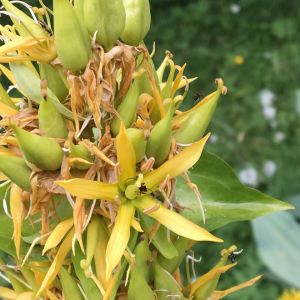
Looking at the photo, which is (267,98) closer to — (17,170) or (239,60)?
(239,60)

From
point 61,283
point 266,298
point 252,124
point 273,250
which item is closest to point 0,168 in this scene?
point 61,283

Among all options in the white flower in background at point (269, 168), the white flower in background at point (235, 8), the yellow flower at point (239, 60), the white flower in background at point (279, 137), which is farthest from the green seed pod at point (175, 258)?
the white flower in background at point (235, 8)

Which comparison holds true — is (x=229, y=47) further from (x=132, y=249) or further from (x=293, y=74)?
(x=132, y=249)

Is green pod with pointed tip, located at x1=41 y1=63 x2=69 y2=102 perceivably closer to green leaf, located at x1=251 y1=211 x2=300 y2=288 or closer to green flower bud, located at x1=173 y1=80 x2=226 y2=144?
green flower bud, located at x1=173 y1=80 x2=226 y2=144

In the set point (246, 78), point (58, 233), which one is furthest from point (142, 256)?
point (246, 78)

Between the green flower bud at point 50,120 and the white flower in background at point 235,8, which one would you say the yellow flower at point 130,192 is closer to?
the green flower bud at point 50,120

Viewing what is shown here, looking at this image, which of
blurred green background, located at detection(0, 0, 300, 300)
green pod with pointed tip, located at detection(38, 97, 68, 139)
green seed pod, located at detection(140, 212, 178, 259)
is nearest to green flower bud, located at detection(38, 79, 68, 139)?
green pod with pointed tip, located at detection(38, 97, 68, 139)

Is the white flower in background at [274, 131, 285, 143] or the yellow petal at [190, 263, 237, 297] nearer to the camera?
the yellow petal at [190, 263, 237, 297]
